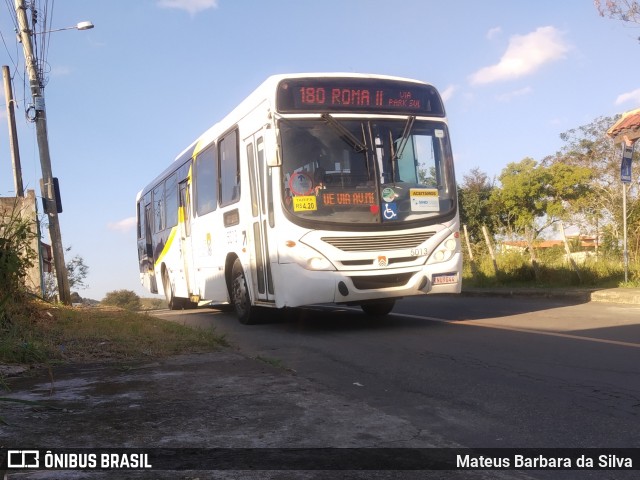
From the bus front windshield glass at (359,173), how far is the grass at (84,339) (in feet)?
7.63

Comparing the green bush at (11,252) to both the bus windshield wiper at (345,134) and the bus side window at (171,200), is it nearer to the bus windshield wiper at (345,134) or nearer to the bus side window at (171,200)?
the bus windshield wiper at (345,134)

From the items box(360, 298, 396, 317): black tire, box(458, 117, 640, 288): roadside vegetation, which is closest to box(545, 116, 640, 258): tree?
box(458, 117, 640, 288): roadside vegetation

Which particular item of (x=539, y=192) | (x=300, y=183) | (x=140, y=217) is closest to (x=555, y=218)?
(x=539, y=192)

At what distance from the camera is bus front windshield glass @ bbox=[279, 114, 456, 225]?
901cm

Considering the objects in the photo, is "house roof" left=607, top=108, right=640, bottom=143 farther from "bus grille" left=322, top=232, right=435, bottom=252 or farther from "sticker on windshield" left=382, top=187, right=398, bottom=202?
"sticker on windshield" left=382, top=187, right=398, bottom=202

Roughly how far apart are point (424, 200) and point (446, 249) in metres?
0.80

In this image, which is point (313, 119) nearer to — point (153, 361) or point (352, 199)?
point (352, 199)

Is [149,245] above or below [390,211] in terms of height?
above

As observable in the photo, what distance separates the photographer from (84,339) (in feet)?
26.8

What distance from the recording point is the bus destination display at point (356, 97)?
30.4 ft

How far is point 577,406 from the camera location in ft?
15.6

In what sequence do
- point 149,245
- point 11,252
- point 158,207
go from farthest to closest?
1. point 149,245
2. point 158,207
3. point 11,252

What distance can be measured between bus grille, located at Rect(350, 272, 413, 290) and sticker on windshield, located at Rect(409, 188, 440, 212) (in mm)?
963

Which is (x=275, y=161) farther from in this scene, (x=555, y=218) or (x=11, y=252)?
(x=555, y=218)
